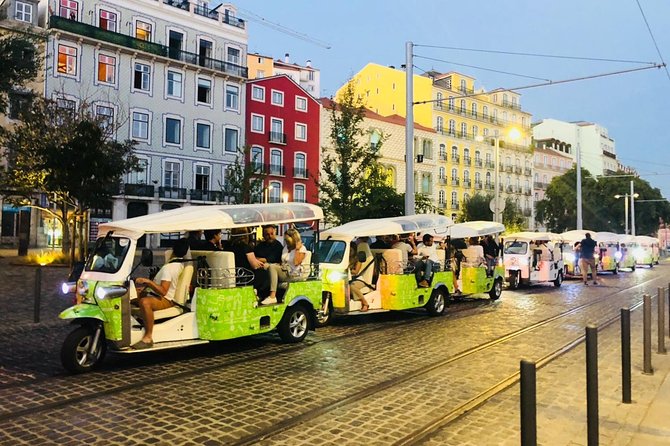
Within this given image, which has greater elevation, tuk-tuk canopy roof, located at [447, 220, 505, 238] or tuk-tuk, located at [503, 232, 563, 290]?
tuk-tuk canopy roof, located at [447, 220, 505, 238]

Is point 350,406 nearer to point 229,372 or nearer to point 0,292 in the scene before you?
point 229,372

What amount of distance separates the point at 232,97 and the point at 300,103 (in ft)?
25.0

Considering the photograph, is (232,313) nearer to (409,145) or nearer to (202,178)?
(409,145)

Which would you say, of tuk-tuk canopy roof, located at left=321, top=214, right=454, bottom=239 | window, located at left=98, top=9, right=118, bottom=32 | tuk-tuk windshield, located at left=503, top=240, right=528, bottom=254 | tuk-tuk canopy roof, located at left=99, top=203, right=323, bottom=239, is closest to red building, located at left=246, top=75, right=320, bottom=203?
window, located at left=98, top=9, right=118, bottom=32

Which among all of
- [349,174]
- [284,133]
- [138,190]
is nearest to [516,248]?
[349,174]

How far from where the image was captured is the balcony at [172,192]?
148ft

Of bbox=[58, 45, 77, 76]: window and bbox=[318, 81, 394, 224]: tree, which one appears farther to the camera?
bbox=[58, 45, 77, 76]: window

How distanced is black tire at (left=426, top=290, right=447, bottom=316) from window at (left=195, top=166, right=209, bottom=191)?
37410 millimetres

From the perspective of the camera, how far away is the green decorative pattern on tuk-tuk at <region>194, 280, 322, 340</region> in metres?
8.35

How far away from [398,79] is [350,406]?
66.7 m

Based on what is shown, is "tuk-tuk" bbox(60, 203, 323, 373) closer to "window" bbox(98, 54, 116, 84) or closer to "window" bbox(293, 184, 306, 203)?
"window" bbox(98, 54, 116, 84)

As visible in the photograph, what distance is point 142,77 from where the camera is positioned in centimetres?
4438

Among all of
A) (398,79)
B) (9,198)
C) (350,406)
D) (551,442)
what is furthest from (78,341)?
(398,79)

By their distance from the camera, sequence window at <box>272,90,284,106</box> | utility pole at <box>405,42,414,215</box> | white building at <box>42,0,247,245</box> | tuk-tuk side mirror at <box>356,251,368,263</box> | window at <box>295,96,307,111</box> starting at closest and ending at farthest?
tuk-tuk side mirror at <box>356,251,368,263</box>
utility pole at <box>405,42,414,215</box>
white building at <box>42,0,247,245</box>
window at <box>272,90,284,106</box>
window at <box>295,96,307,111</box>
